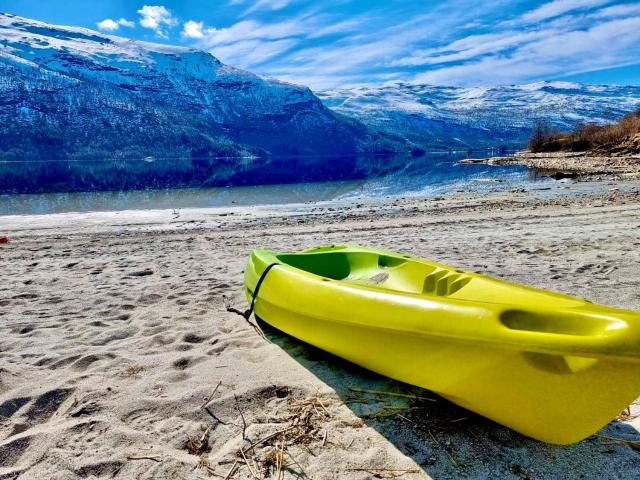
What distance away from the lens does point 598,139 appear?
154 feet

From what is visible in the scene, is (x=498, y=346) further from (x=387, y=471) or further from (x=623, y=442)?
(x=623, y=442)

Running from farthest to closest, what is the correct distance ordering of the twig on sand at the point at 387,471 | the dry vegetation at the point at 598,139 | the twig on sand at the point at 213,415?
the dry vegetation at the point at 598,139, the twig on sand at the point at 213,415, the twig on sand at the point at 387,471

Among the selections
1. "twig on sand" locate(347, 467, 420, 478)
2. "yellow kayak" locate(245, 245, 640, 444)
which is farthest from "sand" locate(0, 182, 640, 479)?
"yellow kayak" locate(245, 245, 640, 444)

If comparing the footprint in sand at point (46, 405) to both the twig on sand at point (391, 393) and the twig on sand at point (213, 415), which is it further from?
the twig on sand at point (391, 393)

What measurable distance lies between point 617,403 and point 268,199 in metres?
20.6

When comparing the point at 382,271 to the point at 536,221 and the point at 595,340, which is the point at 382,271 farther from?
the point at 536,221

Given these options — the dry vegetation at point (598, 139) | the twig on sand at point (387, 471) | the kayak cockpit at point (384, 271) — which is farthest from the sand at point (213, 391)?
the dry vegetation at point (598, 139)

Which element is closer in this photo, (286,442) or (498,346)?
(498,346)

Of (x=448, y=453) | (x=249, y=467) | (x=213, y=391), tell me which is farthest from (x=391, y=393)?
(x=213, y=391)

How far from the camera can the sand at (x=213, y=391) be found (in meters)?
2.46

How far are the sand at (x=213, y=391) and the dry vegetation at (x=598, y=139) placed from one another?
36273 millimetres

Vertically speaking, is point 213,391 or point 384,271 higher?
point 384,271

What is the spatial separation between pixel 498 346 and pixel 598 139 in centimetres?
5377

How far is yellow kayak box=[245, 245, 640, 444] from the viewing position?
201 centimetres
